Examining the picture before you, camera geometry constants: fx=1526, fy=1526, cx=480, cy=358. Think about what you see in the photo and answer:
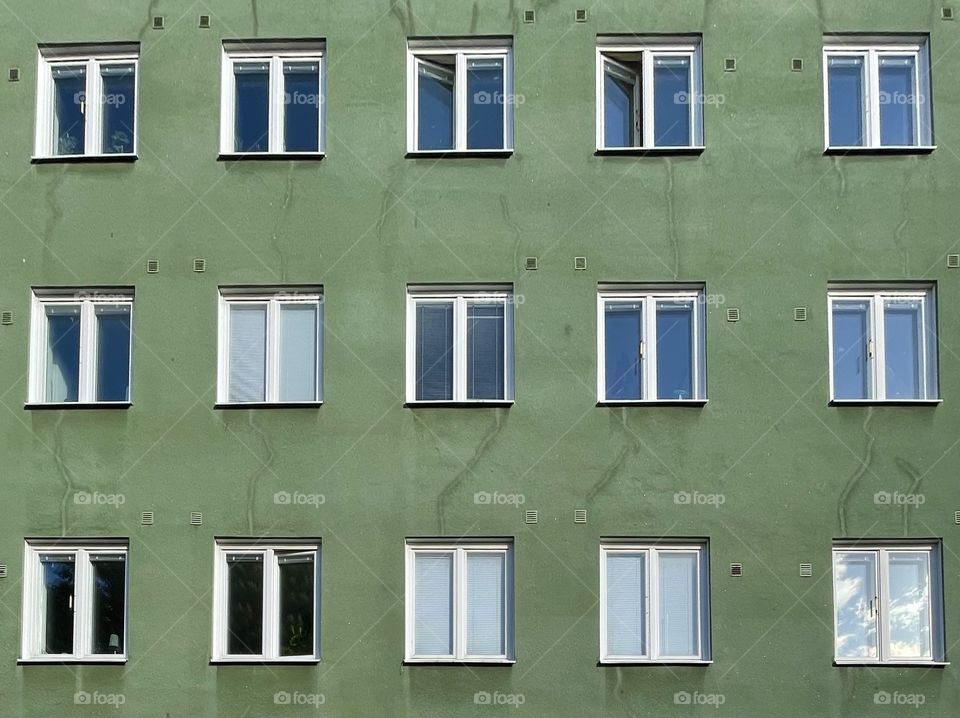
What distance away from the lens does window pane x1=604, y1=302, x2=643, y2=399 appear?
19.6 m

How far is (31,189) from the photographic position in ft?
66.3

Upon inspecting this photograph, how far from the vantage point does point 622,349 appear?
19.8 metres

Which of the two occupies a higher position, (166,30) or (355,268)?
(166,30)

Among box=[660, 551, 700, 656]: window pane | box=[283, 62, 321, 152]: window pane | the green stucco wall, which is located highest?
box=[283, 62, 321, 152]: window pane

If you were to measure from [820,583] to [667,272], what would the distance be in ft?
14.3

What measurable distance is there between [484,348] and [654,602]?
12.7 feet

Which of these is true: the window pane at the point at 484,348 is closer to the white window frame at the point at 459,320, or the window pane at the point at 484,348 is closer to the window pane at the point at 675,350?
the white window frame at the point at 459,320

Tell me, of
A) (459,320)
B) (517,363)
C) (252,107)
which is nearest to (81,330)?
(252,107)

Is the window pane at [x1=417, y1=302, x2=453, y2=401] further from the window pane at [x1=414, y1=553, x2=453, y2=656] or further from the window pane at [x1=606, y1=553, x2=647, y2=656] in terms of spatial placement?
the window pane at [x1=606, y1=553, x2=647, y2=656]

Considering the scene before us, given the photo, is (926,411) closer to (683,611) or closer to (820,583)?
(820,583)

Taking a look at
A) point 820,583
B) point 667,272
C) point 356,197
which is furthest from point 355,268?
point 820,583

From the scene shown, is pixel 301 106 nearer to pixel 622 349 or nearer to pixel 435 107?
pixel 435 107

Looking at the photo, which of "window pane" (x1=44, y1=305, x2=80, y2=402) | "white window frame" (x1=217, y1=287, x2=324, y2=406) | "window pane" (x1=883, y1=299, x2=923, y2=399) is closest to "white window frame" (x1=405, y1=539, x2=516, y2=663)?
"white window frame" (x1=217, y1=287, x2=324, y2=406)

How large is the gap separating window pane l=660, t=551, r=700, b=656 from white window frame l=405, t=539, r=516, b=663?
75.1 inches
